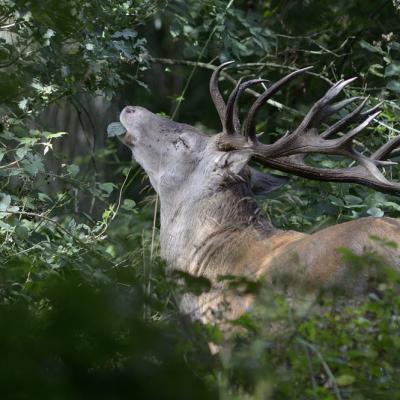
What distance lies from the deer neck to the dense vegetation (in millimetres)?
177

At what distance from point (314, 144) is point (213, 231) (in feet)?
2.68

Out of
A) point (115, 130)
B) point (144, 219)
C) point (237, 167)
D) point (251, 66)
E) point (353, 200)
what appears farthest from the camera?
point (251, 66)

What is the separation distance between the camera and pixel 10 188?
19.5ft

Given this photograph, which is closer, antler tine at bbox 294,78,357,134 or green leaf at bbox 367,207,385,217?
antler tine at bbox 294,78,357,134

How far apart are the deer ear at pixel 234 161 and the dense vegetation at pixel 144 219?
0.56 metres

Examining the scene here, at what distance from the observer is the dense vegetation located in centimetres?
107

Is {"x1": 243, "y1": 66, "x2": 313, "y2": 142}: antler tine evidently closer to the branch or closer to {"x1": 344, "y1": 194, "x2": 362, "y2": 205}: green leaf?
{"x1": 344, "y1": 194, "x2": 362, "y2": 205}: green leaf

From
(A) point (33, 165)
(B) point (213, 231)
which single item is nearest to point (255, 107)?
(B) point (213, 231)

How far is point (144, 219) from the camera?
5.74 m

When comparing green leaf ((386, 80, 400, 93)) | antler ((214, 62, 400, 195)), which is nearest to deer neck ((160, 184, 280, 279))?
antler ((214, 62, 400, 195))

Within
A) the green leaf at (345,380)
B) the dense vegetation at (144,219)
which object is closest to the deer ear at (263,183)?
the dense vegetation at (144,219)

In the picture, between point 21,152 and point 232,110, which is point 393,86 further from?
point 21,152

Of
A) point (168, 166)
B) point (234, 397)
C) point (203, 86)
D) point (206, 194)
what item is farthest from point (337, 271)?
point (203, 86)

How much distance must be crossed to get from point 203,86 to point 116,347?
872 centimetres
